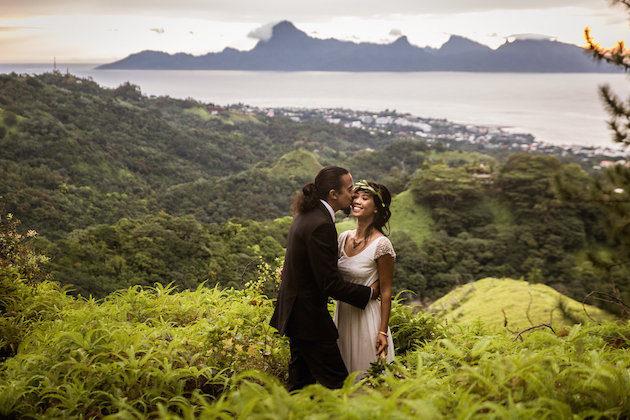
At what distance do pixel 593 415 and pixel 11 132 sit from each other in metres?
63.1

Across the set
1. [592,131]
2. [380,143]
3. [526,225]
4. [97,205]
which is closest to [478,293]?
[526,225]

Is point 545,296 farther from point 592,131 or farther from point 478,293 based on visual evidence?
point 592,131

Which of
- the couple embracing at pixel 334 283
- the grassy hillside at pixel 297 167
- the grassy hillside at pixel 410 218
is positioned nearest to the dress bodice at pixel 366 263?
the couple embracing at pixel 334 283

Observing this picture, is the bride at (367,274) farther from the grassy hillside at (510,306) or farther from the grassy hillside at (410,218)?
the grassy hillside at (410,218)

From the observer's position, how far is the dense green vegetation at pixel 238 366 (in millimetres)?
1832

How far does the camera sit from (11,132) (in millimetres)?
53812

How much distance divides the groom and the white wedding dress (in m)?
0.13

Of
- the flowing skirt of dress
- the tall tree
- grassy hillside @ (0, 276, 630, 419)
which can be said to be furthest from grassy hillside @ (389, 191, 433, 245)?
the flowing skirt of dress

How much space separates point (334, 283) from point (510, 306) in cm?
856

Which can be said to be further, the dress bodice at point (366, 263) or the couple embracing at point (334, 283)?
the dress bodice at point (366, 263)

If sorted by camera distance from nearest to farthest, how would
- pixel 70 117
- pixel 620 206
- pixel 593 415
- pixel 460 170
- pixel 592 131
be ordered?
1. pixel 593 415
2. pixel 620 206
3. pixel 460 170
4. pixel 70 117
5. pixel 592 131

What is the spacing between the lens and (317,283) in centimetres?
295

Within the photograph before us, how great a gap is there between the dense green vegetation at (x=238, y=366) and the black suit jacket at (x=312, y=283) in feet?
1.32

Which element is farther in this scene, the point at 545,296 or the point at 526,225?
the point at 526,225
